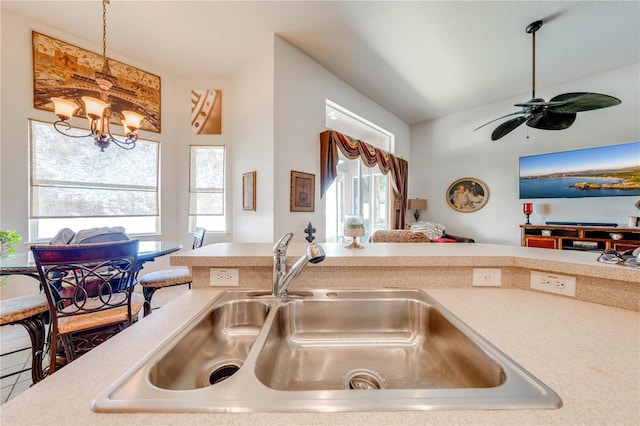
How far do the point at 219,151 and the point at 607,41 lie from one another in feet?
17.3

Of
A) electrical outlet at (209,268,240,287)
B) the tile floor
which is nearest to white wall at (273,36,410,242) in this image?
electrical outlet at (209,268,240,287)

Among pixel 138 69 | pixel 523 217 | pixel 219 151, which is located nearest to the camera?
pixel 138 69

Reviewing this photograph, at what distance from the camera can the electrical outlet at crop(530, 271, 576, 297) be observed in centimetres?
86

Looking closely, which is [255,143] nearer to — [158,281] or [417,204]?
[158,281]

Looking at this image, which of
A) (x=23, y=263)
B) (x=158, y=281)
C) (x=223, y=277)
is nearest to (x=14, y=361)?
(x=23, y=263)

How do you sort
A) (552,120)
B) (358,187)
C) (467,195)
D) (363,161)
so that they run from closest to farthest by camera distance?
(552,120)
(363,161)
(358,187)
(467,195)

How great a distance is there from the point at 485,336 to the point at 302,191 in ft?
8.62

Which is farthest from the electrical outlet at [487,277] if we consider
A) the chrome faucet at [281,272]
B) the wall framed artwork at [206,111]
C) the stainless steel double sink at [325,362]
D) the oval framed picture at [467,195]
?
the oval framed picture at [467,195]

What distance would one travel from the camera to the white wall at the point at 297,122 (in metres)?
2.83

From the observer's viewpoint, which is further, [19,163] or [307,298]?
[19,163]

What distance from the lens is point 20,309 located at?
1.42m

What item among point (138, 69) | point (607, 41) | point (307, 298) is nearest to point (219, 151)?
point (138, 69)

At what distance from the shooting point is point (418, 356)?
0.80m

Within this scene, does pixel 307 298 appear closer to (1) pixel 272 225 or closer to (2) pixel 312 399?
(2) pixel 312 399
